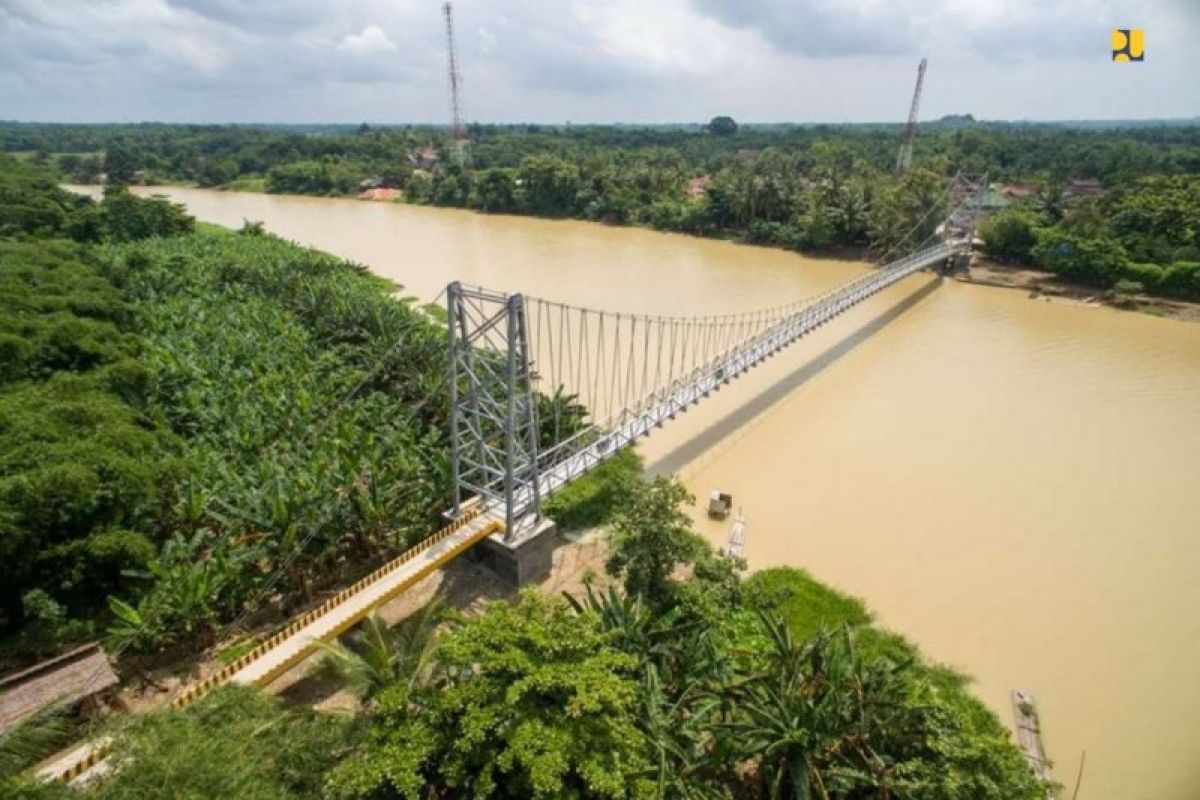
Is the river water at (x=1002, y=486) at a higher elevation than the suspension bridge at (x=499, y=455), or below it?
below

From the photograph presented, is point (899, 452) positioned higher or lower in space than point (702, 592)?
lower

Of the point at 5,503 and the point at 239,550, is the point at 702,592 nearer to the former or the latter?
the point at 239,550

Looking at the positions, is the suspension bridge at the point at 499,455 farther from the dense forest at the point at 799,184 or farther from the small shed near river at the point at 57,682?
the dense forest at the point at 799,184

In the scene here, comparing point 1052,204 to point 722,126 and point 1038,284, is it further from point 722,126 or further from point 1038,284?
point 722,126

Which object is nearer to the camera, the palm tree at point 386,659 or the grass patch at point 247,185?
the palm tree at point 386,659

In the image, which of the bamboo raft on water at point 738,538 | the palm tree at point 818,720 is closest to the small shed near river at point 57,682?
the palm tree at point 818,720

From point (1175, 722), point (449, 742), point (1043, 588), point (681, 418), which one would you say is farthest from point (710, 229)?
point (449, 742)
